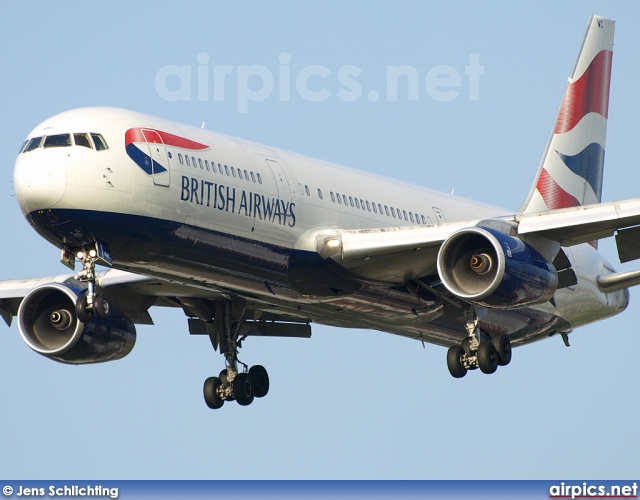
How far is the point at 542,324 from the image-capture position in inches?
1577

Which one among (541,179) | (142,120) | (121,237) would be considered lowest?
(121,237)

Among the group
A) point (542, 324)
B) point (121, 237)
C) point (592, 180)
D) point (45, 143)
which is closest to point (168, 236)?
point (121, 237)

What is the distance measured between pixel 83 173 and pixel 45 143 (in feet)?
3.84

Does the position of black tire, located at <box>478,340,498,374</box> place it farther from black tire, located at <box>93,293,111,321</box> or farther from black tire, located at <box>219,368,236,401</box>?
black tire, located at <box>93,293,111,321</box>

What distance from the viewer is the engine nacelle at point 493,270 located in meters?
31.7

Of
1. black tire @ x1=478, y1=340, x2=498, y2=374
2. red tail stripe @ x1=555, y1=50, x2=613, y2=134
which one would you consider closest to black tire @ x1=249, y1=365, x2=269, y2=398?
black tire @ x1=478, y1=340, x2=498, y2=374

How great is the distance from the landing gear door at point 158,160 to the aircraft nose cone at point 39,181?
2.00 metres

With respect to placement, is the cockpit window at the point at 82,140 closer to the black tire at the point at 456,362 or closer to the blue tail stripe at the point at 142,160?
the blue tail stripe at the point at 142,160

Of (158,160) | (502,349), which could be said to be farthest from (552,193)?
(158,160)

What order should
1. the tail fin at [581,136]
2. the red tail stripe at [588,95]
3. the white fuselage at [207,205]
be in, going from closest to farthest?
the white fuselage at [207,205]
the tail fin at [581,136]
the red tail stripe at [588,95]

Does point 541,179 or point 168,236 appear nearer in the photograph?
point 168,236

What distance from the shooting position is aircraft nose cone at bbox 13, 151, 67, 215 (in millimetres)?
28594

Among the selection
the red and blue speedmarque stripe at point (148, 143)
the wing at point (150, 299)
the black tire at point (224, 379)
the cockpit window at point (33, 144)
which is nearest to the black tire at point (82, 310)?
the red and blue speedmarque stripe at point (148, 143)

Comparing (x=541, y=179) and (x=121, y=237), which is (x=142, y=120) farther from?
(x=541, y=179)
